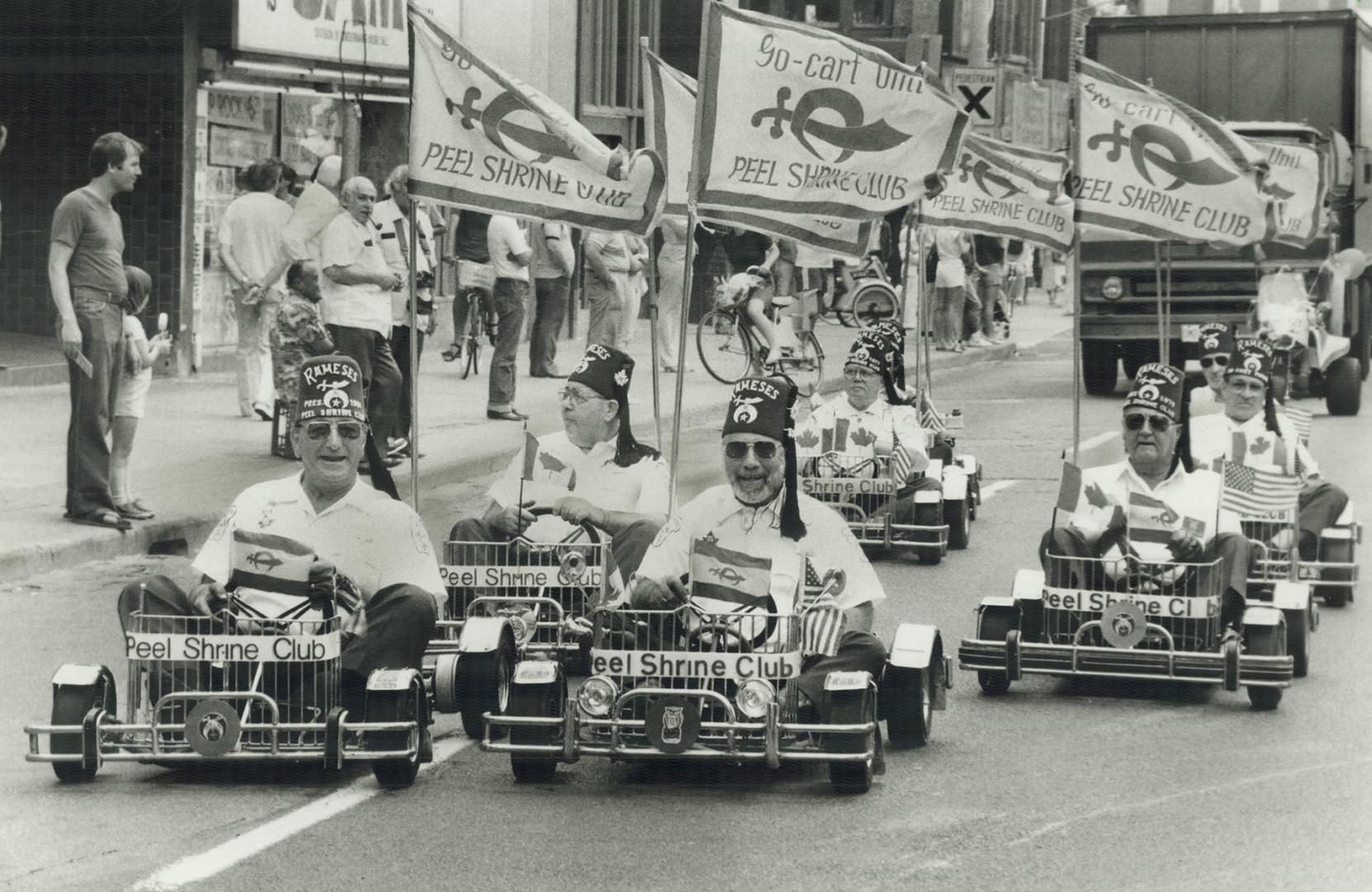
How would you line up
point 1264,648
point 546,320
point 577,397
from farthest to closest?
point 546,320
point 577,397
point 1264,648

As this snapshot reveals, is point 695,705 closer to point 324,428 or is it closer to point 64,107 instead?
point 324,428

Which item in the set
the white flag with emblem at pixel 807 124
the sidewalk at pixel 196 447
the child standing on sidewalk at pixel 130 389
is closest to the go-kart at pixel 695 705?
the white flag with emblem at pixel 807 124

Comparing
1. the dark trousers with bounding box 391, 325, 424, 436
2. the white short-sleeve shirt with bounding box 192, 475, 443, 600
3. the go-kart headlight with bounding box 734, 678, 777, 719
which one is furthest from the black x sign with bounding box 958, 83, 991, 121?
the go-kart headlight with bounding box 734, 678, 777, 719

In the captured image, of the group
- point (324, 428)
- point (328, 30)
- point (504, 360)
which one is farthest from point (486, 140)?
point (328, 30)

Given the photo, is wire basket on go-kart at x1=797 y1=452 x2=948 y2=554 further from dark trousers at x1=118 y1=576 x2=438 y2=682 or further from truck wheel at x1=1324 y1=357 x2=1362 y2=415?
truck wheel at x1=1324 y1=357 x2=1362 y2=415

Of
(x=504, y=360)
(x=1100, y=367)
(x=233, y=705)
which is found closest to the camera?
(x=233, y=705)

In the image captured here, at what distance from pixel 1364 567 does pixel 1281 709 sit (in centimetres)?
443

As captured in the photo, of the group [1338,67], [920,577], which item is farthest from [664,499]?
[1338,67]

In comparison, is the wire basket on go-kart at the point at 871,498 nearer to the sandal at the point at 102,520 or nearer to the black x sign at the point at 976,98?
the sandal at the point at 102,520

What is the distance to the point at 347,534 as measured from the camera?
803 cm

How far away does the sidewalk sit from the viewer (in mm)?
12992

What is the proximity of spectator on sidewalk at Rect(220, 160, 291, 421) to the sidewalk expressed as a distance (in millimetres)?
332

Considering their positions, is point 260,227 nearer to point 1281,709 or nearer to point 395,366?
point 395,366

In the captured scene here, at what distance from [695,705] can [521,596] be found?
1.95 m
